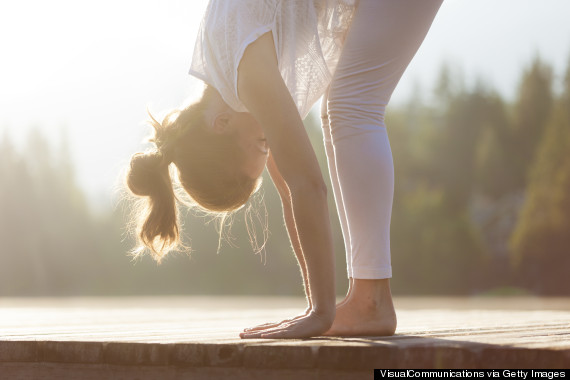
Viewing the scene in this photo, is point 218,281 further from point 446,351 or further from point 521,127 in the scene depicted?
point 446,351

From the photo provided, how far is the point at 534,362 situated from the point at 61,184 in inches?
1575

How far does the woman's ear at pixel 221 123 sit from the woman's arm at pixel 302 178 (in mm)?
226

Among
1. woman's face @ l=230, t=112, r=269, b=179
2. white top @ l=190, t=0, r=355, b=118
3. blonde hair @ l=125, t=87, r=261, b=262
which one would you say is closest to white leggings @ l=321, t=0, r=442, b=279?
white top @ l=190, t=0, r=355, b=118

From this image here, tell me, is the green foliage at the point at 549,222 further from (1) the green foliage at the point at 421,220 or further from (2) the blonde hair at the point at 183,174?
(2) the blonde hair at the point at 183,174

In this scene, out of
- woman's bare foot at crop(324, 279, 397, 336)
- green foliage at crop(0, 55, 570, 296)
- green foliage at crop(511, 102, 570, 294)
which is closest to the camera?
woman's bare foot at crop(324, 279, 397, 336)

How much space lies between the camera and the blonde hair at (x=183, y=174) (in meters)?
2.36

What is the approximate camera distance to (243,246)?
32.2 m

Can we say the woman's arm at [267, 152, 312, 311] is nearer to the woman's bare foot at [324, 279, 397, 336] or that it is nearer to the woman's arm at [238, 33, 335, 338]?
the woman's bare foot at [324, 279, 397, 336]

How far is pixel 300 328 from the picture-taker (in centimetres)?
Answer: 202

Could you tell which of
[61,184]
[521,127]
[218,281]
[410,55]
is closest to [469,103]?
[521,127]

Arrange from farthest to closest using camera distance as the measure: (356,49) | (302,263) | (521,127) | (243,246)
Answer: (521,127) → (243,246) → (302,263) → (356,49)

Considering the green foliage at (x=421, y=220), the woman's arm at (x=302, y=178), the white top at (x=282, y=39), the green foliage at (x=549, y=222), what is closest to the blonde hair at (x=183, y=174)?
the white top at (x=282, y=39)

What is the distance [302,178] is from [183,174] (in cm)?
49

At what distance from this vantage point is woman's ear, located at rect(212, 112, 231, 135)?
7.67 ft
